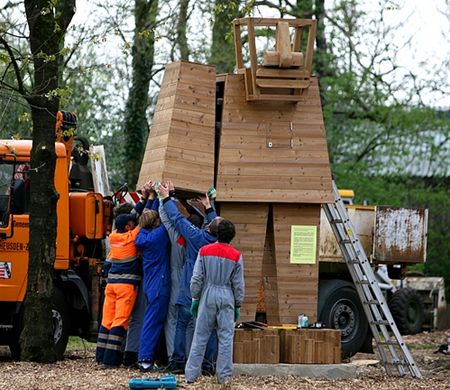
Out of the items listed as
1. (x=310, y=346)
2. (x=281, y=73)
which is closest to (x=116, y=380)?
(x=310, y=346)

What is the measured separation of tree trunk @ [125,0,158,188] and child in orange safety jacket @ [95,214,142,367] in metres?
10.4

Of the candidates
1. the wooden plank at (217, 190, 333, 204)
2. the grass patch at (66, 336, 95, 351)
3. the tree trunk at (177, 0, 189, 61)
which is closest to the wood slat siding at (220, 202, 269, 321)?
the wooden plank at (217, 190, 333, 204)

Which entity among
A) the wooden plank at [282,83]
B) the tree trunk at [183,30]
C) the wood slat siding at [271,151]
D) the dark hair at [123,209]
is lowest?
the dark hair at [123,209]

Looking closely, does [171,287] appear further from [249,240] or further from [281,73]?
[281,73]

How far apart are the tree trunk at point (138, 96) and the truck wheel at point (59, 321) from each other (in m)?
9.46

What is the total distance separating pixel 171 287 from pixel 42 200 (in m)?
2.00

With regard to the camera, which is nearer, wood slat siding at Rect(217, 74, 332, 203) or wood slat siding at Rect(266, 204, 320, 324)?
wood slat siding at Rect(217, 74, 332, 203)

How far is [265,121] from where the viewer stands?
15.6 meters

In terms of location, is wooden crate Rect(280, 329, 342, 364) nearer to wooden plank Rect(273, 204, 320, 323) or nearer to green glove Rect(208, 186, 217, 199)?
wooden plank Rect(273, 204, 320, 323)

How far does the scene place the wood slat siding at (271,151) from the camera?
15.4 metres

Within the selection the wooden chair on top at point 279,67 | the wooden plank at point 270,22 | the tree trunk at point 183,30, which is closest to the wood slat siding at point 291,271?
Result: the wooden chair on top at point 279,67

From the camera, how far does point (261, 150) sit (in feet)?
50.8

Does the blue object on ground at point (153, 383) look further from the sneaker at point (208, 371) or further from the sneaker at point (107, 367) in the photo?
the sneaker at point (107, 367)

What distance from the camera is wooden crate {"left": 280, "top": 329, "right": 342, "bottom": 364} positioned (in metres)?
14.9
